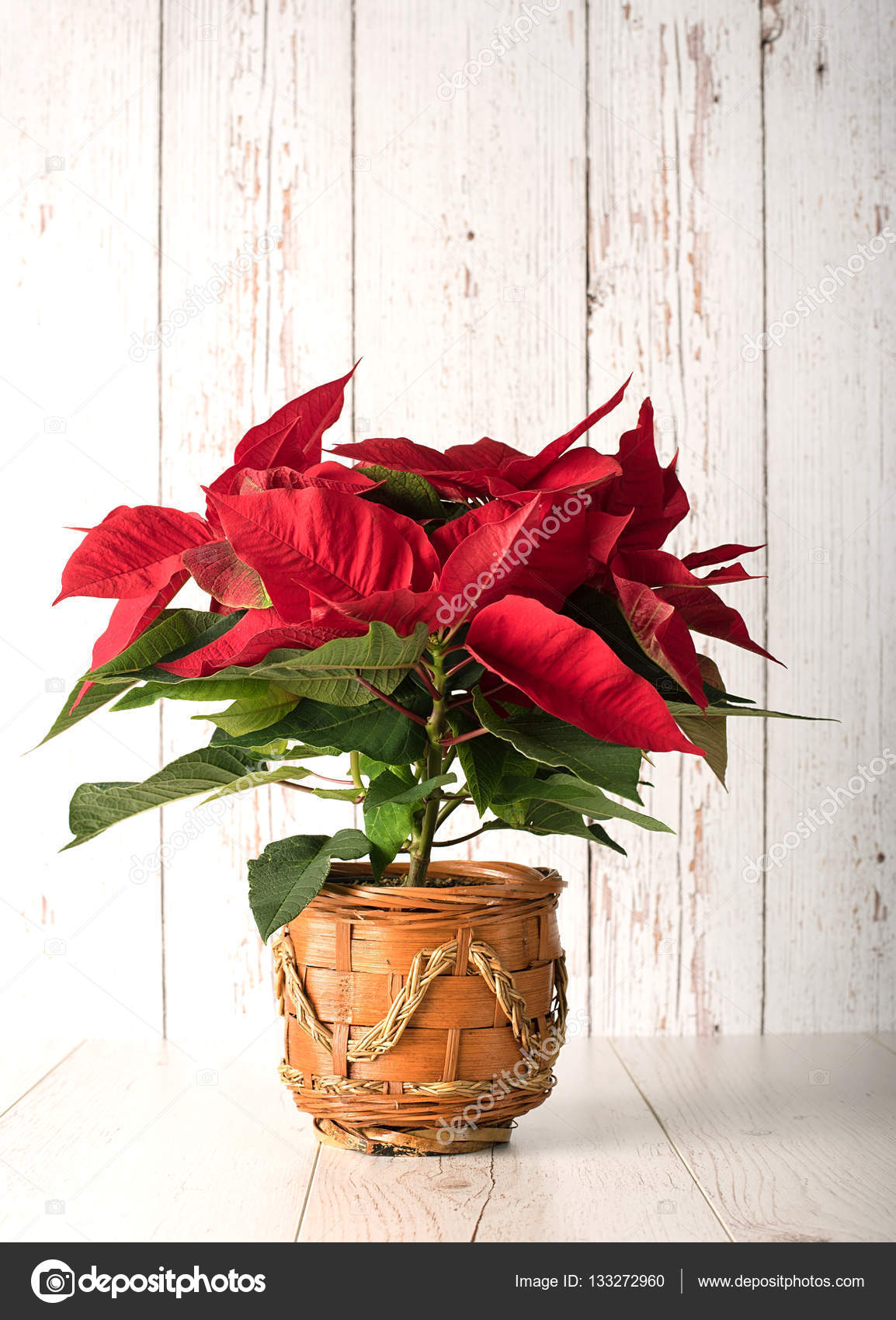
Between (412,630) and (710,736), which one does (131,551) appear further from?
(710,736)

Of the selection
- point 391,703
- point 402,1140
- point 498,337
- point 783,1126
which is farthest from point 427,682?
point 498,337

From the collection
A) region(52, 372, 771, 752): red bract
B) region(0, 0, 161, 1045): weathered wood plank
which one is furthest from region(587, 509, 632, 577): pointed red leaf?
region(0, 0, 161, 1045): weathered wood plank

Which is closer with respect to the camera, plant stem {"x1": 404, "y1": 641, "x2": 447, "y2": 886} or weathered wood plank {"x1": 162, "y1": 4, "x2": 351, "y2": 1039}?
plant stem {"x1": 404, "y1": 641, "x2": 447, "y2": 886}

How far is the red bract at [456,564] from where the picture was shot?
1.60 feet

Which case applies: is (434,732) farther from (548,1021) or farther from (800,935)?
(800,935)

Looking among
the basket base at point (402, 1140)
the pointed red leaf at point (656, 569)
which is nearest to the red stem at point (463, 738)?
the pointed red leaf at point (656, 569)

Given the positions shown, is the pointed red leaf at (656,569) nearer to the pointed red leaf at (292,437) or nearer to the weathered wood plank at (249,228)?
the pointed red leaf at (292,437)

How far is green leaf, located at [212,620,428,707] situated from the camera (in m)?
0.49

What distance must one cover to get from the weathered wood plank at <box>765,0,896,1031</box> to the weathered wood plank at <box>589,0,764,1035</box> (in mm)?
21

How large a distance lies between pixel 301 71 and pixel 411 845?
2.35 ft

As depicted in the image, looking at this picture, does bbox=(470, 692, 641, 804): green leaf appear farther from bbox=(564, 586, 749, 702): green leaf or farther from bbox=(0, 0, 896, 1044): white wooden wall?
bbox=(0, 0, 896, 1044): white wooden wall

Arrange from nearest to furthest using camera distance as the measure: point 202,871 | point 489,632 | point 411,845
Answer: point 489,632
point 411,845
point 202,871

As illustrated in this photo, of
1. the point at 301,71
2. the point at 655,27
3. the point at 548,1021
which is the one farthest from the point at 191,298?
the point at 548,1021

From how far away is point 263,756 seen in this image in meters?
0.64
